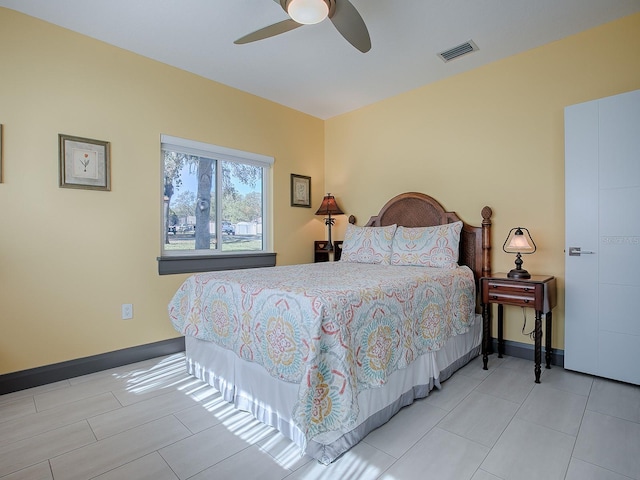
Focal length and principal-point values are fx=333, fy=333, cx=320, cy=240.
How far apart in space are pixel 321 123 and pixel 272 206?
1.46 m

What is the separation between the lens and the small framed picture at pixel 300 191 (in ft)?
13.6

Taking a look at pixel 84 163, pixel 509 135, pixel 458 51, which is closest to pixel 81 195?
pixel 84 163

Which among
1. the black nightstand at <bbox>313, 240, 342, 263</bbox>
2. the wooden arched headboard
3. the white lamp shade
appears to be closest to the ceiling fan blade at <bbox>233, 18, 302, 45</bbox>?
the wooden arched headboard

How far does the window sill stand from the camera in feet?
9.98

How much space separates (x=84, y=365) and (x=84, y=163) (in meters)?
1.56

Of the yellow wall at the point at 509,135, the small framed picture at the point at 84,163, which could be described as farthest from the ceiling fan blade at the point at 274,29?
the yellow wall at the point at 509,135

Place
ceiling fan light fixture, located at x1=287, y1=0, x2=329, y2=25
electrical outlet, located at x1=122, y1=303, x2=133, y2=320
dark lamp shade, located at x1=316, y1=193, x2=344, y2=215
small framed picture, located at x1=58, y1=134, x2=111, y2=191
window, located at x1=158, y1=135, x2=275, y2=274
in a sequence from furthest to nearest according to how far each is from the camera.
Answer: dark lamp shade, located at x1=316, y1=193, x2=344, y2=215 → window, located at x1=158, y1=135, x2=275, y2=274 → electrical outlet, located at x1=122, y1=303, x2=133, y2=320 → small framed picture, located at x1=58, y1=134, x2=111, y2=191 → ceiling fan light fixture, located at x1=287, y1=0, x2=329, y2=25

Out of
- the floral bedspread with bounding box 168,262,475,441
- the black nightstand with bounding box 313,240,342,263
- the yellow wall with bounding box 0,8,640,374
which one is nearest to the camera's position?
the floral bedspread with bounding box 168,262,475,441

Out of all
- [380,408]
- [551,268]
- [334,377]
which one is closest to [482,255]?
[551,268]

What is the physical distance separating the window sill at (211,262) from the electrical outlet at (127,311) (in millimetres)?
366

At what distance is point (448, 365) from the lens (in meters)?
2.40

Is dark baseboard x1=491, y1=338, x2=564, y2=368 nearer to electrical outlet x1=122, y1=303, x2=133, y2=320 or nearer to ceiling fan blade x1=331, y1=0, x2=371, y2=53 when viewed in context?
ceiling fan blade x1=331, y1=0, x2=371, y2=53

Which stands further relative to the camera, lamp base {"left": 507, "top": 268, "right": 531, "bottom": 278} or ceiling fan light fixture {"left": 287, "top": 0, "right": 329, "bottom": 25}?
lamp base {"left": 507, "top": 268, "right": 531, "bottom": 278}

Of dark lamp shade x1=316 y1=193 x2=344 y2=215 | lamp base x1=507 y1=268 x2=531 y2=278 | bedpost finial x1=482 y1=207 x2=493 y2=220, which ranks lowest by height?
lamp base x1=507 y1=268 x2=531 y2=278
